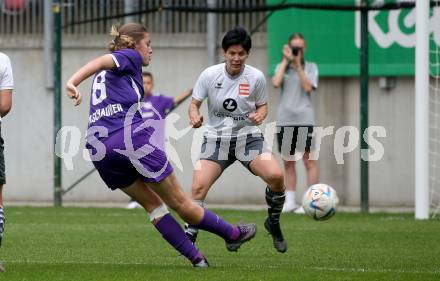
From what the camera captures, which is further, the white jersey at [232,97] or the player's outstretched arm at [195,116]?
the white jersey at [232,97]

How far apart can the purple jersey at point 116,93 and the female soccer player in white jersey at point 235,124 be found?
171 cm

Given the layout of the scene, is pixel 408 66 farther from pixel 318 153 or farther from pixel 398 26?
pixel 318 153

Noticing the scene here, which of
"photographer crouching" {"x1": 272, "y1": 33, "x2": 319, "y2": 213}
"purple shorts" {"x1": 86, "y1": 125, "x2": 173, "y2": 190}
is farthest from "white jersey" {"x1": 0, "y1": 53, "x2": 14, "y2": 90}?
"photographer crouching" {"x1": 272, "y1": 33, "x2": 319, "y2": 213}

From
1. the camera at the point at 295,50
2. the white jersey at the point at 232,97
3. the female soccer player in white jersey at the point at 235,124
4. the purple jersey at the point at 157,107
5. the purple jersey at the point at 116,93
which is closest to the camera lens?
the purple jersey at the point at 116,93

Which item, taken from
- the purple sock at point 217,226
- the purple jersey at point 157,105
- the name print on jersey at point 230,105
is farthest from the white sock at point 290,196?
the purple sock at point 217,226

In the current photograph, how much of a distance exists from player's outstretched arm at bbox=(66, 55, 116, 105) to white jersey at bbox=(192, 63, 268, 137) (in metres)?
2.12

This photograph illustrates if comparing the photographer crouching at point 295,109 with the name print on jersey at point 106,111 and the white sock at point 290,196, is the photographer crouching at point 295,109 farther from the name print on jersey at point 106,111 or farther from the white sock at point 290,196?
the name print on jersey at point 106,111

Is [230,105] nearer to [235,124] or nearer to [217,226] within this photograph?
[235,124]

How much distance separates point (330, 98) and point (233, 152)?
763 centimetres

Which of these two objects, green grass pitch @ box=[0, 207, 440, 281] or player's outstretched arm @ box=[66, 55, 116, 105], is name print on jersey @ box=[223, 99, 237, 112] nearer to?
green grass pitch @ box=[0, 207, 440, 281]

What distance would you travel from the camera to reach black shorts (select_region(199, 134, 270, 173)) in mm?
10234

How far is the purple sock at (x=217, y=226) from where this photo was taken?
28.8 ft

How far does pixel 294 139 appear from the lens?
1582 cm

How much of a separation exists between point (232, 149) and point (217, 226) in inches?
61.3
